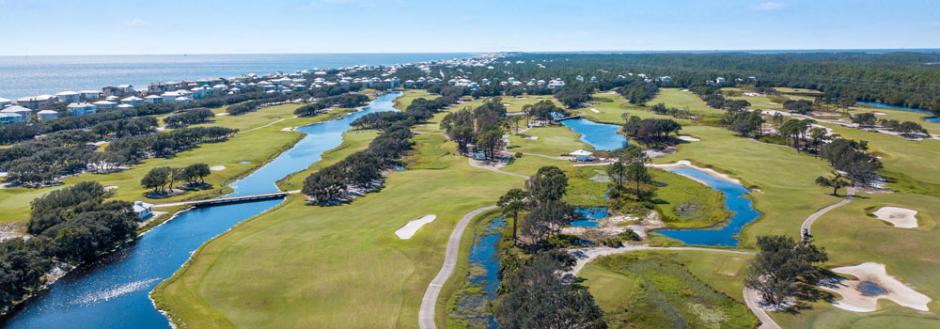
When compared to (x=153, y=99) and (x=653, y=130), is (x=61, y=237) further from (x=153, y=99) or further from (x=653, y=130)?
(x=153, y=99)

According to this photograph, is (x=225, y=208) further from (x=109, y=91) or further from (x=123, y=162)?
(x=109, y=91)

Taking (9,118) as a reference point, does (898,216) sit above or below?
below

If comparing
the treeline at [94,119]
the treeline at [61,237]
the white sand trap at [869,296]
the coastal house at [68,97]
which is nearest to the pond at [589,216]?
the white sand trap at [869,296]

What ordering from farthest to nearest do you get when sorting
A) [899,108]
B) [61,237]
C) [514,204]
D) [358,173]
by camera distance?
1. [899,108]
2. [358,173]
3. [514,204]
4. [61,237]

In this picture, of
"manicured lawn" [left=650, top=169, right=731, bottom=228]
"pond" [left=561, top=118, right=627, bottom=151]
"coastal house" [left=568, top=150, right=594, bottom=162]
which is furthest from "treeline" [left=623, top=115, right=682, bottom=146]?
"manicured lawn" [left=650, top=169, right=731, bottom=228]

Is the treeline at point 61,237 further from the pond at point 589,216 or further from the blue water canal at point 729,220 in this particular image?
the blue water canal at point 729,220

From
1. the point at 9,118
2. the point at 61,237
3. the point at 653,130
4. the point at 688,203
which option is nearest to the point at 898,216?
the point at 688,203
